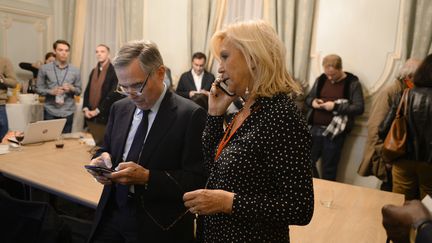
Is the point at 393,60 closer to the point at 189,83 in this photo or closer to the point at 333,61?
the point at 333,61

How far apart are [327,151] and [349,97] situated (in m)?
0.66

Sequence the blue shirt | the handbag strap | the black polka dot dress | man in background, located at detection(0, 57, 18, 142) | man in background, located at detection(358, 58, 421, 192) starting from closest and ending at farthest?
the black polka dot dress < the handbag strap < man in background, located at detection(358, 58, 421, 192) < man in background, located at detection(0, 57, 18, 142) < the blue shirt

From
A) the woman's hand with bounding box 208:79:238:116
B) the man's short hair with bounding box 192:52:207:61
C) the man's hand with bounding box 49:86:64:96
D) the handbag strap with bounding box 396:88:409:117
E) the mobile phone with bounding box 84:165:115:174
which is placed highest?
the man's short hair with bounding box 192:52:207:61

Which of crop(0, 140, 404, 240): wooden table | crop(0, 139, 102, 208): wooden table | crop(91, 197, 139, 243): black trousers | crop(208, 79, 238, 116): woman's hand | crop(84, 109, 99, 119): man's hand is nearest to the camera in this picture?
crop(208, 79, 238, 116): woman's hand

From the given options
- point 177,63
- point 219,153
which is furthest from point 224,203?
point 177,63

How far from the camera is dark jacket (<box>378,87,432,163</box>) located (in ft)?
8.05

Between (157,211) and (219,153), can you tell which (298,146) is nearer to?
(219,153)

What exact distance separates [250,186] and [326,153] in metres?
3.28

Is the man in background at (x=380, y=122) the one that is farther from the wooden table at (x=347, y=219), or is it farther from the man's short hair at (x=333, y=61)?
the wooden table at (x=347, y=219)

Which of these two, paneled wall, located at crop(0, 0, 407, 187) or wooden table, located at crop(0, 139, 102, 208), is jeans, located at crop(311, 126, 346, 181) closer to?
paneled wall, located at crop(0, 0, 407, 187)

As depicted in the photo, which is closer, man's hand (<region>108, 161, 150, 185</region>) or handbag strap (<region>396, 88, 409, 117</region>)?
man's hand (<region>108, 161, 150, 185</region>)

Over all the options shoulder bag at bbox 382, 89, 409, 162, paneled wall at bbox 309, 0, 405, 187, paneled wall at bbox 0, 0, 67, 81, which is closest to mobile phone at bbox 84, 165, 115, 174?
shoulder bag at bbox 382, 89, 409, 162

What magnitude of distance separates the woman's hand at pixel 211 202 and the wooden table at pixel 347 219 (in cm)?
66

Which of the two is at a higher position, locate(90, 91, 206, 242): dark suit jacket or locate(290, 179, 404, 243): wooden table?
locate(90, 91, 206, 242): dark suit jacket
